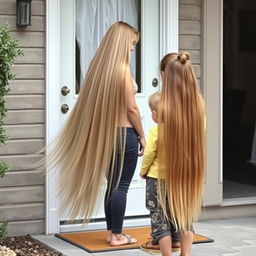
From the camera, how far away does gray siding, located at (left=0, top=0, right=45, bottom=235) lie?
5.98 m

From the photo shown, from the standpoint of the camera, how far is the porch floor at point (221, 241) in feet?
18.2

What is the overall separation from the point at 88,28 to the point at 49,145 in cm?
115

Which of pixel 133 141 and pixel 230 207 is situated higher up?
pixel 133 141

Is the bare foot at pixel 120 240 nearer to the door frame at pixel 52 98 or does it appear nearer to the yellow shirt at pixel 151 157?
the door frame at pixel 52 98

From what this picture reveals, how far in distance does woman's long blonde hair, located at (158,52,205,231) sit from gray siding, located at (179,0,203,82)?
73.7 inches

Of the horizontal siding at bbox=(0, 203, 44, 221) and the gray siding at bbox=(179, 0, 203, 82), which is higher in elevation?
the gray siding at bbox=(179, 0, 203, 82)

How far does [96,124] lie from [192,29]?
1.67 m

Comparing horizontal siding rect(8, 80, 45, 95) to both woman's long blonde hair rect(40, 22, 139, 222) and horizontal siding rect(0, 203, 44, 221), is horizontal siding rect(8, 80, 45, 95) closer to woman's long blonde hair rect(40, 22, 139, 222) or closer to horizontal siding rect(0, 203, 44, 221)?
woman's long blonde hair rect(40, 22, 139, 222)

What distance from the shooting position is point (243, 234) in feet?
20.5

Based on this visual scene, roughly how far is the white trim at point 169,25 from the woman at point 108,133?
949 millimetres

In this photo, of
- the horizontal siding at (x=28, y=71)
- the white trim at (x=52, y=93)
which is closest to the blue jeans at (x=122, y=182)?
the white trim at (x=52, y=93)

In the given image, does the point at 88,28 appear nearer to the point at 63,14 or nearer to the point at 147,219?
the point at 63,14

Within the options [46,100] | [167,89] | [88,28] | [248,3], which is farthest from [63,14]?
[248,3]

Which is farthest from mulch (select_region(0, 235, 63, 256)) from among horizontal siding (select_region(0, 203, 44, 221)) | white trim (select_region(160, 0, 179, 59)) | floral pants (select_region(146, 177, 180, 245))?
white trim (select_region(160, 0, 179, 59))
